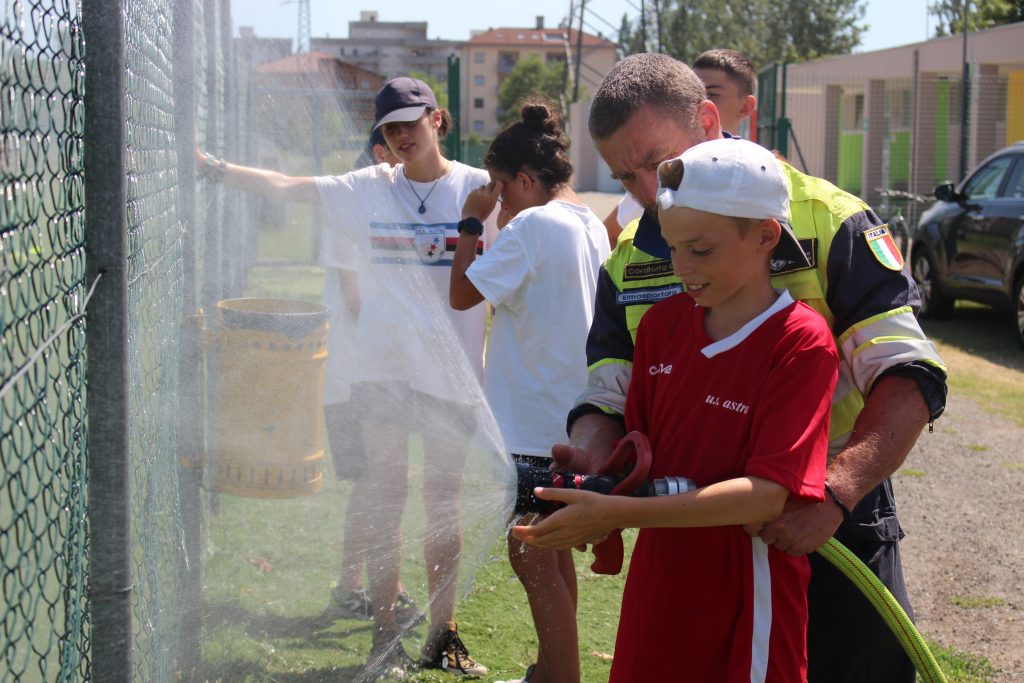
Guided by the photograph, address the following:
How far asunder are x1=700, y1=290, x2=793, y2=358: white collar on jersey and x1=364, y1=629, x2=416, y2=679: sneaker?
2.30 m

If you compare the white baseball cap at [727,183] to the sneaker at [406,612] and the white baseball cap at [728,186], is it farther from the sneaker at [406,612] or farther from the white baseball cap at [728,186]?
the sneaker at [406,612]

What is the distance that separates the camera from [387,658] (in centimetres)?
409

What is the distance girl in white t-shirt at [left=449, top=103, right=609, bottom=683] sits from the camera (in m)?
3.70

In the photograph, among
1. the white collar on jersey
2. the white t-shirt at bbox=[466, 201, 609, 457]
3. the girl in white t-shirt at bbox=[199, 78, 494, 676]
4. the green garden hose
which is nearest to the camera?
the white collar on jersey

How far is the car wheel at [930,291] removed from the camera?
12.0 metres

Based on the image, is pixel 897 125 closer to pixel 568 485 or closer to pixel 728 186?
pixel 728 186

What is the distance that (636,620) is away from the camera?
2348 millimetres

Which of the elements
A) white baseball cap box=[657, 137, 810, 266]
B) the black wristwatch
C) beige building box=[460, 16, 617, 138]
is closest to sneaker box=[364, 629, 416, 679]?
the black wristwatch

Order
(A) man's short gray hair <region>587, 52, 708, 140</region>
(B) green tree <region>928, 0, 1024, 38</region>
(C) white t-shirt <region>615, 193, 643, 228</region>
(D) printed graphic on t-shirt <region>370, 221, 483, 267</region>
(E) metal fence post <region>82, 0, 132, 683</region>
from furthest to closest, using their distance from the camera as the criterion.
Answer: (B) green tree <region>928, 0, 1024, 38</region> < (C) white t-shirt <region>615, 193, 643, 228</region> < (D) printed graphic on t-shirt <region>370, 221, 483, 267</region> < (A) man's short gray hair <region>587, 52, 708, 140</region> < (E) metal fence post <region>82, 0, 132, 683</region>

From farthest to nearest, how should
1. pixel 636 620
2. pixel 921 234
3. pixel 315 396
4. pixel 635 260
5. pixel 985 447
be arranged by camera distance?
1. pixel 921 234
2. pixel 985 447
3. pixel 315 396
4. pixel 635 260
5. pixel 636 620

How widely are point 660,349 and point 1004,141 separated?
77.0 feet

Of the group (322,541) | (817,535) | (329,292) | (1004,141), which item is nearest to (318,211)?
(329,292)

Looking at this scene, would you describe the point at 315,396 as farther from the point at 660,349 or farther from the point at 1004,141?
the point at 1004,141

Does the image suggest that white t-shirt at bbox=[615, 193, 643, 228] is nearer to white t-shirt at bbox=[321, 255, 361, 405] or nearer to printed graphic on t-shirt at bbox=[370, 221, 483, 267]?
printed graphic on t-shirt at bbox=[370, 221, 483, 267]
